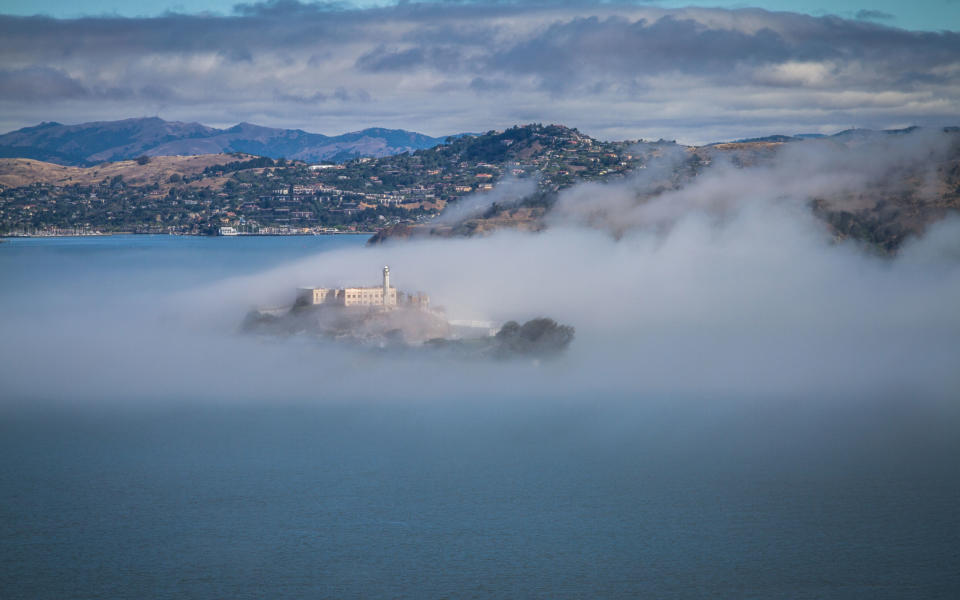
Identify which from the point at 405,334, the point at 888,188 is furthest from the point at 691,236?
the point at 405,334

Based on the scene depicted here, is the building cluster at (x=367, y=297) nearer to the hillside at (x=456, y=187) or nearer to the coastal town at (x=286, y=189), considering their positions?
the hillside at (x=456, y=187)

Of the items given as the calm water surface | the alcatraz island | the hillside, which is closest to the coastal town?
the hillside

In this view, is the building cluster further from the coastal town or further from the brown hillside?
the brown hillside

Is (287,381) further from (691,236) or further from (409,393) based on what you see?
(691,236)

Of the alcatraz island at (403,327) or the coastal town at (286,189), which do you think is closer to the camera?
the alcatraz island at (403,327)

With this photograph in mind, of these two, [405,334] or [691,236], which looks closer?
[405,334]

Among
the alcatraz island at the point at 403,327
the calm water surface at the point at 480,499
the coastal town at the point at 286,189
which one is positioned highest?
the coastal town at the point at 286,189

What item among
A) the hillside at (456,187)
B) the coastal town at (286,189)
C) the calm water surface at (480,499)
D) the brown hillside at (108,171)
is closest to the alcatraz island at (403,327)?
the calm water surface at (480,499)
